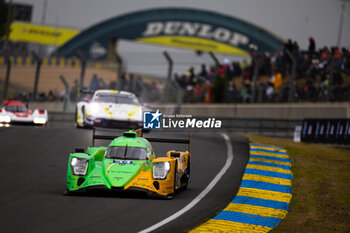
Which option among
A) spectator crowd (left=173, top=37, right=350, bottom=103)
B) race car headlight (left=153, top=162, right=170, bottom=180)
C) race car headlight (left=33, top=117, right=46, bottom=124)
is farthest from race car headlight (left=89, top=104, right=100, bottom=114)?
race car headlight (left=153, top=162, right=170, bottom=180)

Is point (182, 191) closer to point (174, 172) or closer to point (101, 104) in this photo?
point (174, 172)

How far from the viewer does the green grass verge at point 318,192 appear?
32.5ft

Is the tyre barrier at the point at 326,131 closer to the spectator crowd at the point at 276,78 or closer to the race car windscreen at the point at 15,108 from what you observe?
the spectator crowd at the point at 276,78

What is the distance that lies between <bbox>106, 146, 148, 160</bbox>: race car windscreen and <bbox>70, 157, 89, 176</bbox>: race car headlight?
0.52 meters

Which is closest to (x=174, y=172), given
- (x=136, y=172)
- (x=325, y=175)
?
(x=136, y=172)

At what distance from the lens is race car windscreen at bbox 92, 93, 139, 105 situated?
2145 cm

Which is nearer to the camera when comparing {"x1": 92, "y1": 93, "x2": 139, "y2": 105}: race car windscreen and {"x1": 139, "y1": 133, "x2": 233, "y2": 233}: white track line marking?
{"x1": 139, "y1": 133, "x2": 233, "y2": 233}: white track line marking

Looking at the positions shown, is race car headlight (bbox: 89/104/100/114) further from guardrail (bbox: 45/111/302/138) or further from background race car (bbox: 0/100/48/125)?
guardrail (bbox: 45/111/302/138)

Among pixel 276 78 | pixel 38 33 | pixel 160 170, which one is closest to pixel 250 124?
pixel 276 78

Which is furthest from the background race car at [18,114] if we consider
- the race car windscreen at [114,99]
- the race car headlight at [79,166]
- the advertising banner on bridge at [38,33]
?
the advertising banner on bridge at [38,33]

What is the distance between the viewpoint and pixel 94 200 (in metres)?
10.6

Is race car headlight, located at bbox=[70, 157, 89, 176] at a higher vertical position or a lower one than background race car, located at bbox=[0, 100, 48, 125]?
lower

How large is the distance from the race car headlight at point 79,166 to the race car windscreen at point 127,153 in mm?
525

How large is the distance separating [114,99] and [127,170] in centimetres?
1070
